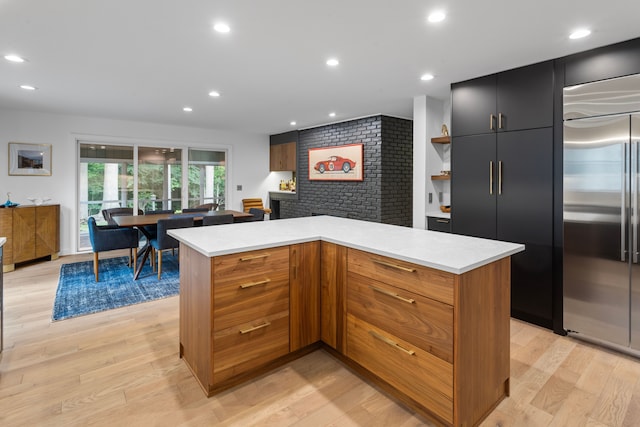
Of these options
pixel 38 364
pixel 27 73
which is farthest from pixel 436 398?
pixel 27 73

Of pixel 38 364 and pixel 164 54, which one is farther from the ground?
pixel 164 54

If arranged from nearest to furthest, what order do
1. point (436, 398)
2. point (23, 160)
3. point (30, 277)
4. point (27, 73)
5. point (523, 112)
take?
Result: point (436, 398), point (523, 112), point (27, 73), point (30, 277), point (23, 160)

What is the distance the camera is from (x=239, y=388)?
6.75 ft

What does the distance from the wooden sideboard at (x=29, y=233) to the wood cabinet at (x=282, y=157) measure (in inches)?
162

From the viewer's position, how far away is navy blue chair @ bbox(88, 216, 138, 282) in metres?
4.14

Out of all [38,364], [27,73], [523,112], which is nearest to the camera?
[38,364]

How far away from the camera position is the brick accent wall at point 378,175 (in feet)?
17.3

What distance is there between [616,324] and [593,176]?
1169 mm

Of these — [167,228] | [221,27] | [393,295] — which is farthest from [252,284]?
[167,228]

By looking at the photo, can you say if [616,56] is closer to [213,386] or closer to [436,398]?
[436,398]

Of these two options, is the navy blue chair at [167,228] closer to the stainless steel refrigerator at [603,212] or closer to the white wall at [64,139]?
the white wall at [64,139]

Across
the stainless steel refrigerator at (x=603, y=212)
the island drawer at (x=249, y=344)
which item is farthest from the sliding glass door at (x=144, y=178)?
the stainless steel refrigerator at (x=603, y=212)

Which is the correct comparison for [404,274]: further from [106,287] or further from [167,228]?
[106,287]

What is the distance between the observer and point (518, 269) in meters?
3.14
